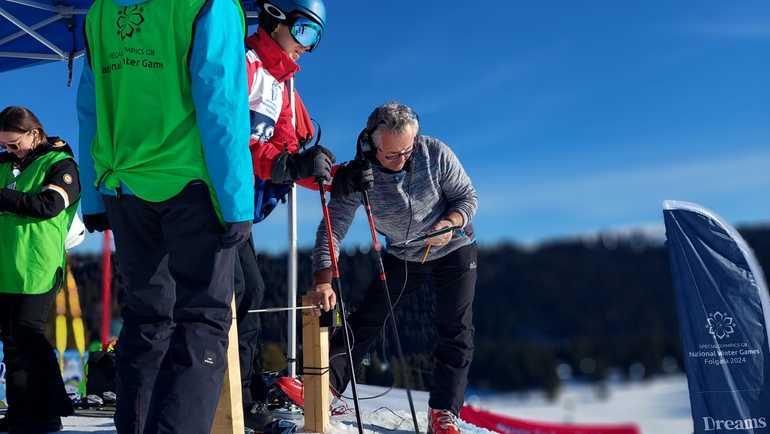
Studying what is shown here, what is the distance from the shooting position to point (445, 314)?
291cm

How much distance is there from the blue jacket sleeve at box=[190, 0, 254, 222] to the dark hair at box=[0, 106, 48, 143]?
1.61 m

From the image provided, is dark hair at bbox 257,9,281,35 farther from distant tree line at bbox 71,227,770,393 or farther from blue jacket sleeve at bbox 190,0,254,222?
distant tree line at bbox 71,227,770,393

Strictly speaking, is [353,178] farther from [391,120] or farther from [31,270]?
[31,270]

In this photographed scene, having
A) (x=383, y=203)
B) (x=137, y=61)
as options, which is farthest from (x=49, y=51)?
(x=137, y=61)

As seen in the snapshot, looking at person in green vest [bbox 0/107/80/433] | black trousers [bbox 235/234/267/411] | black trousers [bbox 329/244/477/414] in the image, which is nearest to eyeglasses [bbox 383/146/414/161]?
black trousers [bbox 329/244/477/414]

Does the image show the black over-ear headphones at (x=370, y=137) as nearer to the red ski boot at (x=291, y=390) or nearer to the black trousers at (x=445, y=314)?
the black trousers at (x=445, y=314)

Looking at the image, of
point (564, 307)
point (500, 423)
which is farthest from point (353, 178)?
point (564, 307)

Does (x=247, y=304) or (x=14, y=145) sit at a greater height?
(x=14, y=145)

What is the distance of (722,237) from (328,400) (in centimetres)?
253

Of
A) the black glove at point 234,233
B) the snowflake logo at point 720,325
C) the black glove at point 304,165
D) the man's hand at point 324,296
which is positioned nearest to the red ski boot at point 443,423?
the man's hand at point 324,296

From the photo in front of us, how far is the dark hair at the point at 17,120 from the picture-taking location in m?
2.90

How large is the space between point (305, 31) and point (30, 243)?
1.49 meters

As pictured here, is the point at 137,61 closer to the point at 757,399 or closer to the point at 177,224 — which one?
the point at 177,224

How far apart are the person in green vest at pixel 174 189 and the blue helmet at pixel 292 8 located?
75cm
